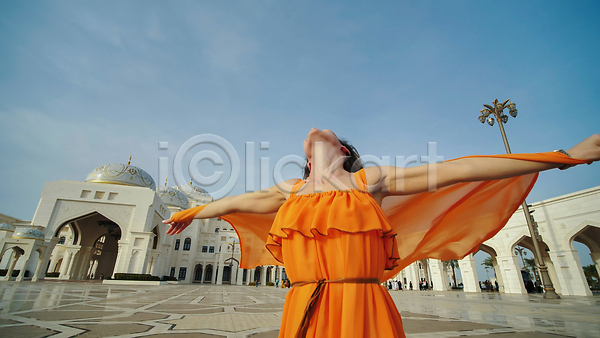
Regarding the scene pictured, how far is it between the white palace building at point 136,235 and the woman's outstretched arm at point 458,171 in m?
17.9

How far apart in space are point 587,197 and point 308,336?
63.1ft

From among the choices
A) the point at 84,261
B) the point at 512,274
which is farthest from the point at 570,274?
the point at 84,261

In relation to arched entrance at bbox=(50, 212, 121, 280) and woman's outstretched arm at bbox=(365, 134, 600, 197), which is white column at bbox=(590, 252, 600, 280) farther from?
arched entrance at bbox=(50, 212, 121, 280)

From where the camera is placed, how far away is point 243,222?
2264 mm

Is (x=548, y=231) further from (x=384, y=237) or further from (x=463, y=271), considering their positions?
(x=384, y=237)

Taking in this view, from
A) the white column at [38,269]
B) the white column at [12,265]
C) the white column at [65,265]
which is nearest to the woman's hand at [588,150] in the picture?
the white column at [12,265]

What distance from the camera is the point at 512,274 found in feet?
53.1

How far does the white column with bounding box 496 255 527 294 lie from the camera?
52.1 feet

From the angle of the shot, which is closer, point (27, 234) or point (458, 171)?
point (458, 171)

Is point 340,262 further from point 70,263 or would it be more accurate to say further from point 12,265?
point 70,263

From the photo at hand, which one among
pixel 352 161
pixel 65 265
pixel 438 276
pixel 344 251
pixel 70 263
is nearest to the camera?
pixel 344 251

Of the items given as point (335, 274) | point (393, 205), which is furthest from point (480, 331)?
point (335, 274)

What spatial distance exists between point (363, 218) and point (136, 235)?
82.6 feet

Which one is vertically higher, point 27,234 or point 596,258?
point 27,234
